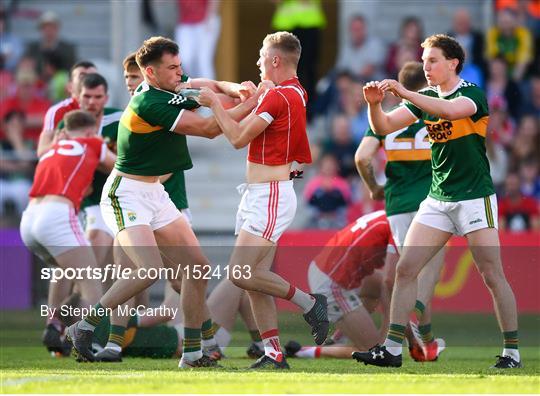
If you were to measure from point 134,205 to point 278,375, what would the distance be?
169cm

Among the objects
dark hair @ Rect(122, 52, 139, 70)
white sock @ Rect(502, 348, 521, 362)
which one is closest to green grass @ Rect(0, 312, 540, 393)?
white sock @ Rect(502, 348, 521, 362)

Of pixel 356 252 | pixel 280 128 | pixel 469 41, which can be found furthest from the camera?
pixel 469 41

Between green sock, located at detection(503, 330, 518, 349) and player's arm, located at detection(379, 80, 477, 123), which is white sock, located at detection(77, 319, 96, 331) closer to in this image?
player's arm, located at detection(379, 80, 477, 123)

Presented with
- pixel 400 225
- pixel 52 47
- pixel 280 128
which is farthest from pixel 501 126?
pixel 280 128

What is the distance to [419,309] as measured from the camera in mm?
10367

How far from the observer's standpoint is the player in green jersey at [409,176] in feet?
34.6

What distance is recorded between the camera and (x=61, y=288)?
1131cm

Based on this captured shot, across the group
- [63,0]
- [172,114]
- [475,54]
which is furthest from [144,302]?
[63,0]

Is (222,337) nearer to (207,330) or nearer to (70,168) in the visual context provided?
(207,330)

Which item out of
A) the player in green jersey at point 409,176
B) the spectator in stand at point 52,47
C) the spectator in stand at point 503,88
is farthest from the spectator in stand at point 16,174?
the player in green jersey at point 409,176

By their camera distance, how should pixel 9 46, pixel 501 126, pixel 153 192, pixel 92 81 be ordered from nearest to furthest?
pixel 153 192 → pixel 92 81 → pixel 501 126 → pixel 9 46

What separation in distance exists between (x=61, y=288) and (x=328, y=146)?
6068 mm

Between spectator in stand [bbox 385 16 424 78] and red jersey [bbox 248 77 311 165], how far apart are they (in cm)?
816

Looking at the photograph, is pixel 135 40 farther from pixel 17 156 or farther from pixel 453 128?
pixel 453 128
